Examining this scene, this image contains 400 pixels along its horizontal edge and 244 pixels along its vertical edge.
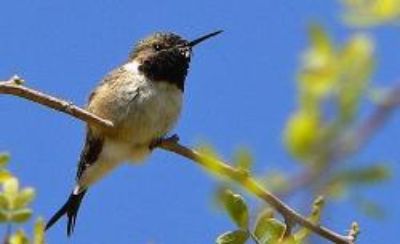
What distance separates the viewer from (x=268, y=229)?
289 centimetres

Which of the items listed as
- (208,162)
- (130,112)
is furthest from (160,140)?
(208,162)

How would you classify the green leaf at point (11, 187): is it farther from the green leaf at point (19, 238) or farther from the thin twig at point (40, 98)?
the thin twig at point (40, 98)

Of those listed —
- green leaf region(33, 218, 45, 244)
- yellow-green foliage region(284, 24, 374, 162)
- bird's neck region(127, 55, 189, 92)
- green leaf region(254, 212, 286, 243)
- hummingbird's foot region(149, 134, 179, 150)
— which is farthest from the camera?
bird's neck region(127, 55, 189, 92)

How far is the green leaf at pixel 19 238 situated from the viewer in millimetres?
2434

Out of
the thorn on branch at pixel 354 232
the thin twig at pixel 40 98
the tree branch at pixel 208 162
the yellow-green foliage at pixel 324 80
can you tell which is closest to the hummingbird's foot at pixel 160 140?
the tree branch at pixel 208 162

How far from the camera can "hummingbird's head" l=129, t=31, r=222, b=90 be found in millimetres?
6961

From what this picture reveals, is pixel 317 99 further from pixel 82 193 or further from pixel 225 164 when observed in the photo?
pixel 82 193

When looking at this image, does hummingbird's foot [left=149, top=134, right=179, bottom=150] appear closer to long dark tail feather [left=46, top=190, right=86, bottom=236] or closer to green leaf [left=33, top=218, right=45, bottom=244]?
long dark tail feather [left=46, top=190, right=86, bottom=236]

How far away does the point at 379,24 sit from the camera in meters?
1.39

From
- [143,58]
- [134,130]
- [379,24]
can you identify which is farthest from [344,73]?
[143,58]

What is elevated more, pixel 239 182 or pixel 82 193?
pixel 82 193

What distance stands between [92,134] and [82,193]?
0.73m

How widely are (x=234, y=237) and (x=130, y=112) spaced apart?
3803 millimetres

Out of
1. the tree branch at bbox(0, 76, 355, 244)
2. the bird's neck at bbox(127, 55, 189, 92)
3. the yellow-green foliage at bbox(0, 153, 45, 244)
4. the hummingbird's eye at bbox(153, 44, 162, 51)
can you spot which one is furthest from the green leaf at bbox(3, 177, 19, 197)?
the hummingbird's eye at bbox(153, 44, 162, 51)
